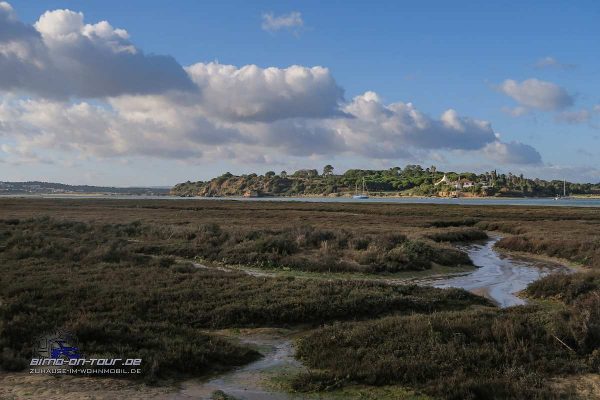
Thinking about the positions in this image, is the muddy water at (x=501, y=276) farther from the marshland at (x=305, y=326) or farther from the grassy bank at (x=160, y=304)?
the grassy bank at (x=160, y=304)

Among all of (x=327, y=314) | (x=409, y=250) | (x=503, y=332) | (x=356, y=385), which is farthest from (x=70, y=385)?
(x=409, y=250)

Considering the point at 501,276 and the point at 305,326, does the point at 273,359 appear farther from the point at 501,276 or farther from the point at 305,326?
the point at 501,276

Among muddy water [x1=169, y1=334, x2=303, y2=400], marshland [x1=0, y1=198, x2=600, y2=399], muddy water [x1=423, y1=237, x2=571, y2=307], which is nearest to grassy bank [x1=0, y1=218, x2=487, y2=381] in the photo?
marshland [x1=0, y1=198, x2=600, y2=399]

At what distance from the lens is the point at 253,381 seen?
9.27 m

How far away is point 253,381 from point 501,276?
753 inches

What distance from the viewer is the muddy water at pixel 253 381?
27.9ft

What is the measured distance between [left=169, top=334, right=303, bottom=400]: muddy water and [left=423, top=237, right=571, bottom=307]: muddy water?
10120 millimetres

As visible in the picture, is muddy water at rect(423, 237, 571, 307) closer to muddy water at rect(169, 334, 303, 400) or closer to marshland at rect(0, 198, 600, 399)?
marshland at rect(0, 198, 600, 399)

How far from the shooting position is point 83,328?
35.3ft

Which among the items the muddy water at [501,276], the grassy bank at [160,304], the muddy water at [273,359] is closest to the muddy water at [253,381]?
the muddy water at [273,359]

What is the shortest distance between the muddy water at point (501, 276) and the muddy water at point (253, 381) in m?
10.1

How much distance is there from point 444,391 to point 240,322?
22.1 ft

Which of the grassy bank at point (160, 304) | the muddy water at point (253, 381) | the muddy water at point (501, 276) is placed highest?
the grassy bank at point (160, 304)

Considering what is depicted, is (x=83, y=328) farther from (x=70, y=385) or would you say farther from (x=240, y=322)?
(x=240, y=322)
